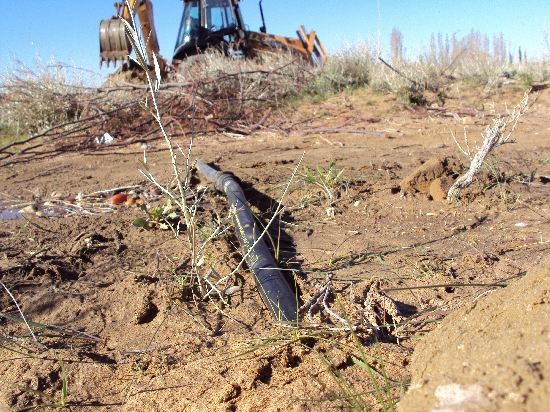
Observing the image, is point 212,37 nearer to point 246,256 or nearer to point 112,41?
point 112,41

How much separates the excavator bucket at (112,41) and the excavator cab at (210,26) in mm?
1641

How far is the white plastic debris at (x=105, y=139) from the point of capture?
859 cm

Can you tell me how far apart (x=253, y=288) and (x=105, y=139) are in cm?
649

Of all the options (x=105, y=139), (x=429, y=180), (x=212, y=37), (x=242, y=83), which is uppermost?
(x=212, y=37)

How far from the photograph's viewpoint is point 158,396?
1874 millimetres

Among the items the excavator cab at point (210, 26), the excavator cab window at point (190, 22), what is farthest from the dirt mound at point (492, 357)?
the excavator cab window at point (190, 22)

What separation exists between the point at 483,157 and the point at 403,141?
11.1 feet

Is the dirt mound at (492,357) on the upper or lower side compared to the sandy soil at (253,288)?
upper

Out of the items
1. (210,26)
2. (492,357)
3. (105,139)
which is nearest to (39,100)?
(105,139)

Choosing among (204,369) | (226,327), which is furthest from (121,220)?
(204,369)

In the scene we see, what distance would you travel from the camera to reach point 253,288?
9.11ft

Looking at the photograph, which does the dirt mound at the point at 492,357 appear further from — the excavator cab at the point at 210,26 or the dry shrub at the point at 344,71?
the excavator cab at the point at 210,26

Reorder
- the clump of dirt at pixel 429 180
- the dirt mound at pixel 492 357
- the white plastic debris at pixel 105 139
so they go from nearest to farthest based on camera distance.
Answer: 1. the dirt mound at pixel 492 357
2. the clump of dirt at pixel 429 180
3. the white plastic debris at pixel 105 139

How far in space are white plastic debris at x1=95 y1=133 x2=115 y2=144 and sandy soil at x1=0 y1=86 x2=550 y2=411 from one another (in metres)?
2.87
